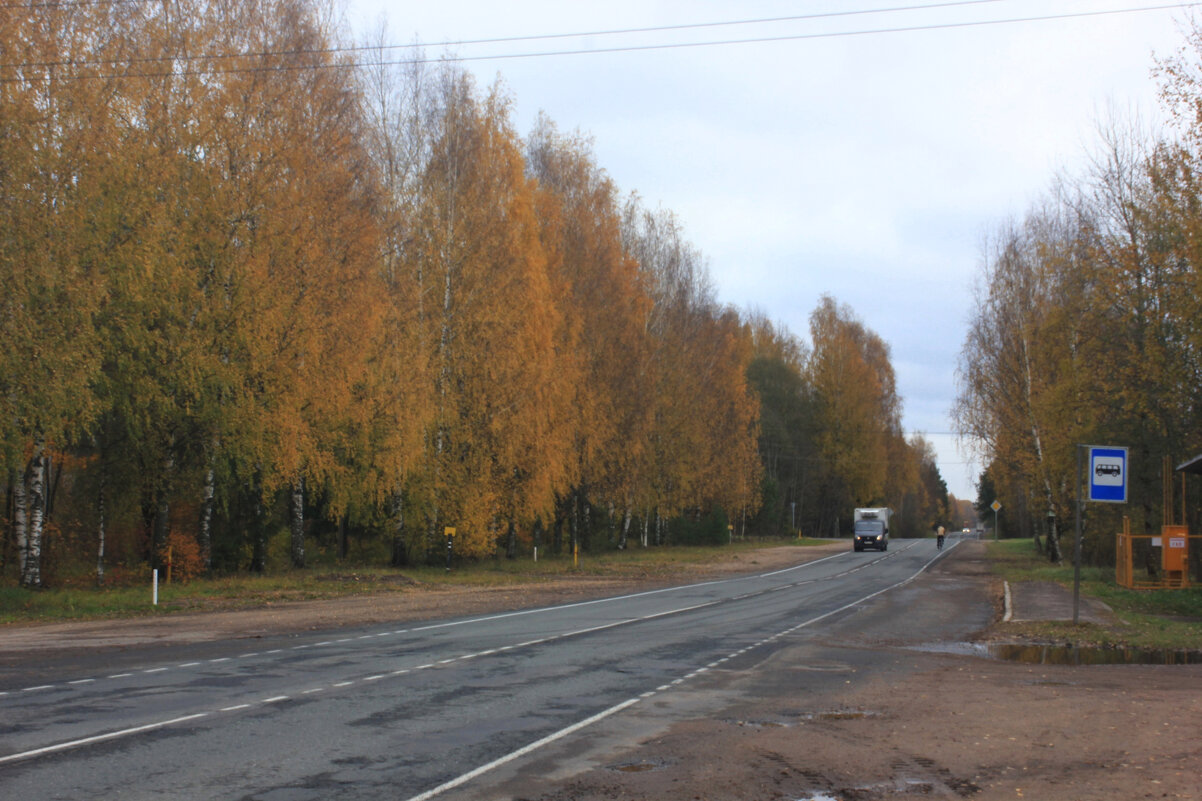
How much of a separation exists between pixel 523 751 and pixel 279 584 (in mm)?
19713

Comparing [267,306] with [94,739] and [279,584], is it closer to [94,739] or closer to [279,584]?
[279,584]

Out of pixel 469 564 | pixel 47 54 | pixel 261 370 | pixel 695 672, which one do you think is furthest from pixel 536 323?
pixel 695 672

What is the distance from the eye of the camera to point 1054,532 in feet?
142

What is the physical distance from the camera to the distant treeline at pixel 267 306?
22.2 m

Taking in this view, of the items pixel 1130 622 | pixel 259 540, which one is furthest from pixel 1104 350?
pixel 259 540

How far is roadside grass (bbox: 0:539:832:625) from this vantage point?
21250 millimetres

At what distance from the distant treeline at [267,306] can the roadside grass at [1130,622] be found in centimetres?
1797

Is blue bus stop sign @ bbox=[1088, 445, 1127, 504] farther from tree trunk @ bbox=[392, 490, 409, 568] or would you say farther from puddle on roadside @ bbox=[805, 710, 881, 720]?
tree trunk @ bbox=[392, 490, 409, 568]

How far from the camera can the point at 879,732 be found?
9.39 meters

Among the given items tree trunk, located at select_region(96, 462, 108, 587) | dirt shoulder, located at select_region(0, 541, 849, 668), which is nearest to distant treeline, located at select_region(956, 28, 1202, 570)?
dirt shoulder, located at select_region(0, 541, 849, 668)

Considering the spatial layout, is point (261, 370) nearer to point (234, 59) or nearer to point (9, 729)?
point (234, 59)

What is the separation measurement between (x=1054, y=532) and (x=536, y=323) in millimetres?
25358

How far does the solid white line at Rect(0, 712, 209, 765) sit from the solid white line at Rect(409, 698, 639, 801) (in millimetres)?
3422

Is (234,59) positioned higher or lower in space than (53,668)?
higher
